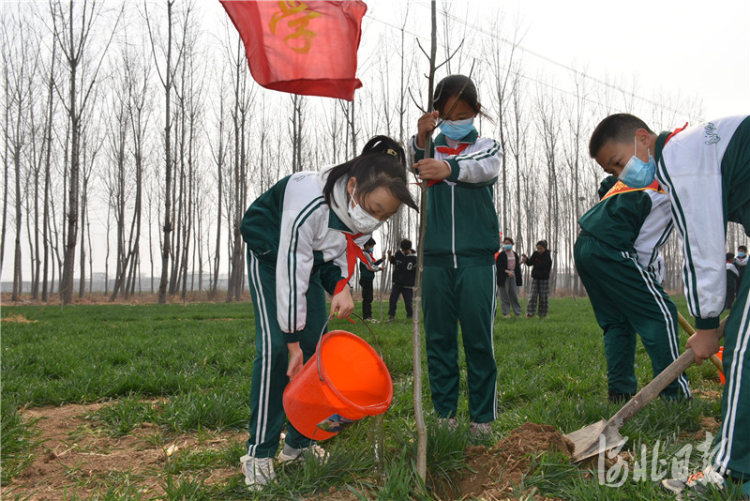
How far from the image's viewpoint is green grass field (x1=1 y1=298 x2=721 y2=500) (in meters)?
1.94

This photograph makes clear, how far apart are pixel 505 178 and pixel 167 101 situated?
44.4 ft

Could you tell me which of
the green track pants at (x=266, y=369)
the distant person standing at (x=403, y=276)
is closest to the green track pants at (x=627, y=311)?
the green track pants at (x=266, y=369)

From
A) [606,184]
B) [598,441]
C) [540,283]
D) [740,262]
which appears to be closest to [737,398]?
[598,441]

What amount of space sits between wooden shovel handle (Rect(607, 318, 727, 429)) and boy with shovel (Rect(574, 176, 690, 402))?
0.76 meters

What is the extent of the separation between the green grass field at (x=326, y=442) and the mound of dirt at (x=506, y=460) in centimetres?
5

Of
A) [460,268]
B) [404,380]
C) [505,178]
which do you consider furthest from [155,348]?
[505,178]

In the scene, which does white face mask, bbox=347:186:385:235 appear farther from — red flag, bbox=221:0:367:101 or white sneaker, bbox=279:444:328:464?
A: white sneaker, bbox=279:444:328:464

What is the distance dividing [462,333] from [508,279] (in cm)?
766

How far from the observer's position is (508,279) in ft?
32.4

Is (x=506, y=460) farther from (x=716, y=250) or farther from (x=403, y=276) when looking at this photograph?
(x=403, y=276)

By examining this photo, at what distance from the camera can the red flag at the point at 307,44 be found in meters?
1.85

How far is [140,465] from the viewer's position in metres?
2.34

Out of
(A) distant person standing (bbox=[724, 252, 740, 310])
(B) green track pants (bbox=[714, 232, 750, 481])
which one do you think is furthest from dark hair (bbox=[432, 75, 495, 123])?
(A) distant person standing (bbox=[724, 252, 740, 310])

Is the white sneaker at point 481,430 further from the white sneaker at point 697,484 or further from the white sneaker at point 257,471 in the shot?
the white sneaker at point 257,471
